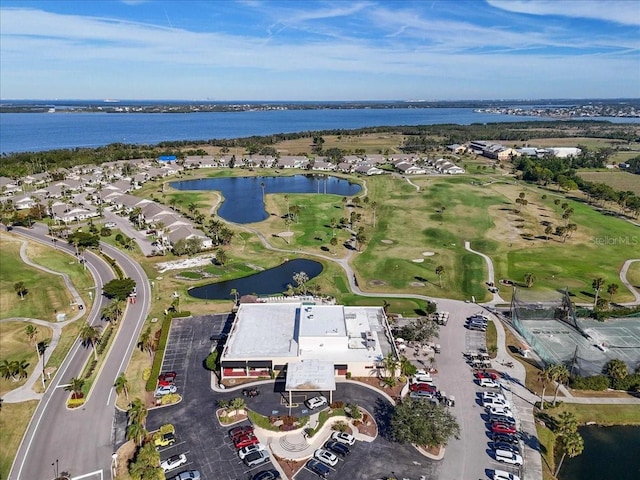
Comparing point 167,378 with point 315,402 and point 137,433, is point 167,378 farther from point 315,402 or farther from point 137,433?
point 315,402

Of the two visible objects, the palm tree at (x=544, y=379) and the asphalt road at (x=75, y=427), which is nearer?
the asphalt road at (x=75, y=427)

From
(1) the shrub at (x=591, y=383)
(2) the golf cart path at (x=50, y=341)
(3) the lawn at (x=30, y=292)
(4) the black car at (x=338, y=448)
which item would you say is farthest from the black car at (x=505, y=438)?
(3) the lawn at (x=30, y=292)

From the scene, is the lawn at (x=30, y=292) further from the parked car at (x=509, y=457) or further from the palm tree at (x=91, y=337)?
the parked car at (x=509, y=457)

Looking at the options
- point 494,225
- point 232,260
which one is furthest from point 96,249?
point 494,225

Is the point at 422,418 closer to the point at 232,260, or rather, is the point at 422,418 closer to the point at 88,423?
the point at 88,423

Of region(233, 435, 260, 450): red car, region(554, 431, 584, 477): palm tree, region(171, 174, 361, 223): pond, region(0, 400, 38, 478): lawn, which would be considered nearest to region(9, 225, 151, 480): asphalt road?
region(0, 400, 38, 478): lawn
